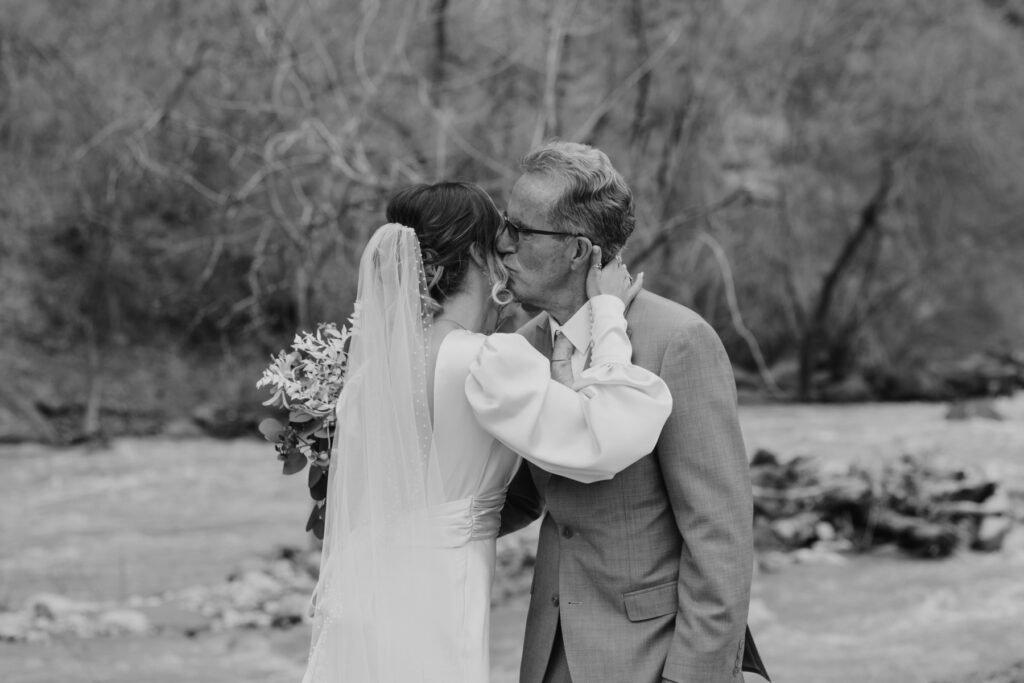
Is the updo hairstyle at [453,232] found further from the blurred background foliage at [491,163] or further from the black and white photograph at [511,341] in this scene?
the blurred background foliage at [491,163]

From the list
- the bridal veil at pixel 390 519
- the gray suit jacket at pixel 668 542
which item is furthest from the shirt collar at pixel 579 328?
the bridal veil at pixel 390 519

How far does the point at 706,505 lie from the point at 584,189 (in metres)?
0.73

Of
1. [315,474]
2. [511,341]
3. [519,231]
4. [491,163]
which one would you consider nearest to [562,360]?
[511,341]

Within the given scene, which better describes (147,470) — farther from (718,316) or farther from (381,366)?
(381,366)

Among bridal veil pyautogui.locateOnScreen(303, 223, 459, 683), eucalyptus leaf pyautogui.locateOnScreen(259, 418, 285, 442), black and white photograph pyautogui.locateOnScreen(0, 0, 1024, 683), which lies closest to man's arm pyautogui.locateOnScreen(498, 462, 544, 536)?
black and white photograph pyautogui.locateOnScreen(0, 0, 1024, 683)

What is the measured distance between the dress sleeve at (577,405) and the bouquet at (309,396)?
654 millimetres

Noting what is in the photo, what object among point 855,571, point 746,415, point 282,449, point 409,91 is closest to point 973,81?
point 746,415

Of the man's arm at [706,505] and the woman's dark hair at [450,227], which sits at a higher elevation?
the woman's dark hair at [450,227]

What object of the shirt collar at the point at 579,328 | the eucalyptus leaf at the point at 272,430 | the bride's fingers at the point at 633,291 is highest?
the bride's fingers at the point at 633,291

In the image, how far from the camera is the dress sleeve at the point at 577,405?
2.31m

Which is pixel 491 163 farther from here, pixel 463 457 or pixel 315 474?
pixel 463 457

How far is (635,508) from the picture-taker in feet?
8.10

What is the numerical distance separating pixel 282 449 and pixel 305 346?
34cm

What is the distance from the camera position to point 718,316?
16.6 m
